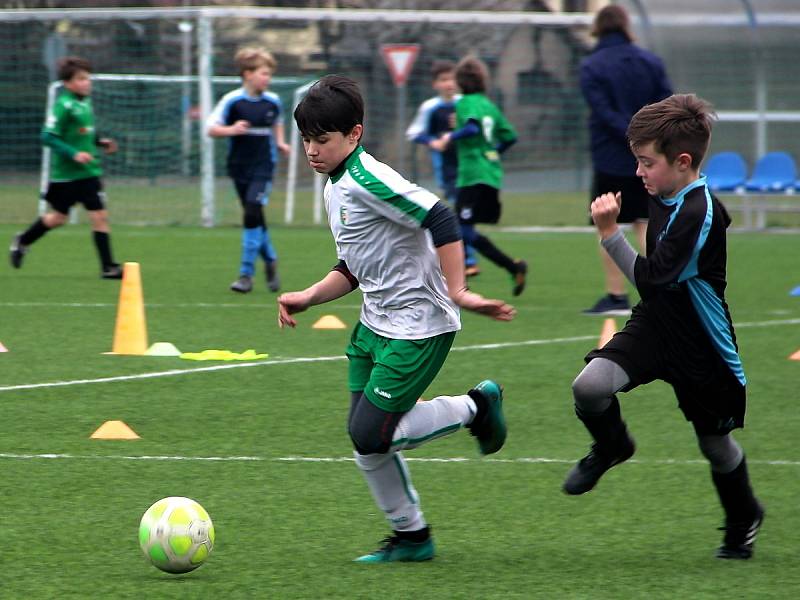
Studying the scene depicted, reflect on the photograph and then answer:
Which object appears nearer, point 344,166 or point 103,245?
point 344,166

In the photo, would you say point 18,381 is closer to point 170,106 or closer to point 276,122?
point 276,122

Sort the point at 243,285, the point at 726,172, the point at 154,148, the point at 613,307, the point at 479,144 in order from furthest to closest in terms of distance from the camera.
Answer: the point at 154,148 < the point at 726,172 < the point at 479,144 < the point at 243,285 < the point at 613,307

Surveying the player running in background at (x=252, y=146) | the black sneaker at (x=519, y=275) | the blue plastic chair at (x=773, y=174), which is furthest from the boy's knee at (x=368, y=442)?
the blue plastic chair at (x=773, y=174)

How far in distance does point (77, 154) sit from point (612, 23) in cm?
445

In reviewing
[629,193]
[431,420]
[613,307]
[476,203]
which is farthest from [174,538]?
[476,203]

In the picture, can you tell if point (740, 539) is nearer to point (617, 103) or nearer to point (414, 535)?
point (414, 535)

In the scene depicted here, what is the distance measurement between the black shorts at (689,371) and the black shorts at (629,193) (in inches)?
225

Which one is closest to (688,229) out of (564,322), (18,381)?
(18,381)

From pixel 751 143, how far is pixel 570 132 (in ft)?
8.57

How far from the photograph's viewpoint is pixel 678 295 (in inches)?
184

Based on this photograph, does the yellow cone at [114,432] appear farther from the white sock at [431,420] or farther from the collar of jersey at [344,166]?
the collar of jersey at [344,166]

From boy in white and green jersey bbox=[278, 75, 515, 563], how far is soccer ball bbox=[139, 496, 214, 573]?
54 cm

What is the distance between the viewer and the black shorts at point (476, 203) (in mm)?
12797

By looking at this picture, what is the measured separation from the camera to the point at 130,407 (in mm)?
7258
